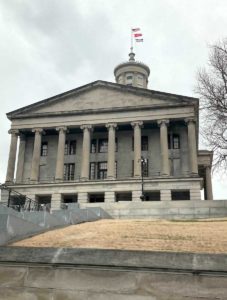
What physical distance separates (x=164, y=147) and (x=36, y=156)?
61.1ft

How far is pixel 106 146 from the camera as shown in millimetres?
54875

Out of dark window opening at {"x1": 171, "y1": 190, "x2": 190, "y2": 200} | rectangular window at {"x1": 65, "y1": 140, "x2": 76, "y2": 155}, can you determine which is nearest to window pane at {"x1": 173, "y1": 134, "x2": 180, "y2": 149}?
dark window opening at {"x1": 171, "y1": 190, "x2": 190, "y2": 200}

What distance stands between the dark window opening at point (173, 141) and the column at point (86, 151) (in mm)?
12057

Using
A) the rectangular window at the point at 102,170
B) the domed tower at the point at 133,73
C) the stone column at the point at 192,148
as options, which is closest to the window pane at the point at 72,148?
the rectangular window at the point at 102,170

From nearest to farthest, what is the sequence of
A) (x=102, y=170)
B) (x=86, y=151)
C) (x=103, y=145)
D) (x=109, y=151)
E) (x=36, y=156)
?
(x=109, y=151) < (x=86, y=151) < (x=36, y=156) < (x=102, y=170) < (x=103, y=145)

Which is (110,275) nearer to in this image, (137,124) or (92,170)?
(137,124)

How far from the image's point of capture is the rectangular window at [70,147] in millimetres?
55681

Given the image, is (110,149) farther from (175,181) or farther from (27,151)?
(27,151)

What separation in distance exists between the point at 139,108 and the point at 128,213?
22174mm

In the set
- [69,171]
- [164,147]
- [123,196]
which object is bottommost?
[123,196]

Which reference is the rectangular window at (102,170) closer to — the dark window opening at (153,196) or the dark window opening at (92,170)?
the dark window opening at (92,170)

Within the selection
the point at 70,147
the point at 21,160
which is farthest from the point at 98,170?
the point at 21,160

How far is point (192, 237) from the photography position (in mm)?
12492

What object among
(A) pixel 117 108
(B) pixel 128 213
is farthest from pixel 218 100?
(A) pixel 117 108
